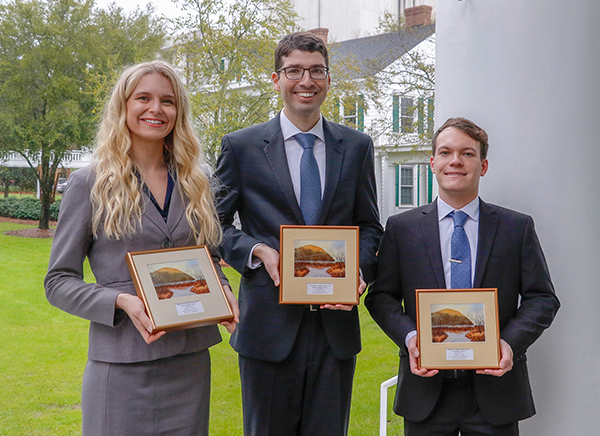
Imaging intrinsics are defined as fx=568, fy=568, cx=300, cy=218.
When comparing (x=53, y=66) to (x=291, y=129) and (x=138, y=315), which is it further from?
(x=138, y=315)

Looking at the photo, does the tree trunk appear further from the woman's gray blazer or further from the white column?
the white column

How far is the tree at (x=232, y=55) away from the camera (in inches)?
565

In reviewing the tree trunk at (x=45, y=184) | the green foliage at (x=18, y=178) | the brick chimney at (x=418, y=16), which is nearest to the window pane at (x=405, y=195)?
the brick chimney at (x=418, y=16)

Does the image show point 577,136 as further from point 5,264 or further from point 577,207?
point 5,264

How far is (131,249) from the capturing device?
7.91ft

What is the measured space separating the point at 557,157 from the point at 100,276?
2.41 m

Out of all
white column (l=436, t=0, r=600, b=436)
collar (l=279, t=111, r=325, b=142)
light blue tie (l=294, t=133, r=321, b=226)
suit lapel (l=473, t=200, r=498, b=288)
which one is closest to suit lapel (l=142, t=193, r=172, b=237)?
light blue tie (l=294, t=133, r=321, b=226)

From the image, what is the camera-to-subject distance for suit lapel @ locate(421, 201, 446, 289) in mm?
2611

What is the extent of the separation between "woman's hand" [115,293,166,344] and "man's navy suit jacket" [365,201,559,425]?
3.53 ft

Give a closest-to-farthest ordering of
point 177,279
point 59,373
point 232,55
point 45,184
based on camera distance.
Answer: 1. point 177,279
2. point 59,373
3. point 232,55
4. point 45,184

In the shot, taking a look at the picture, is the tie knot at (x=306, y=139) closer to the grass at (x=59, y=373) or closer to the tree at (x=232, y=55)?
the grass at (x=59, y=373)

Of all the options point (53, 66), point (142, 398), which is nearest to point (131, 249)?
point (142, 398)

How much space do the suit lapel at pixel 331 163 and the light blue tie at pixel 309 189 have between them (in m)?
0.03

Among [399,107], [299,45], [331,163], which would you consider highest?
[399,107]
